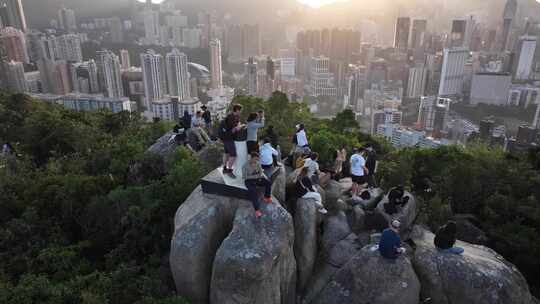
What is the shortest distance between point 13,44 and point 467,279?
3379 inches

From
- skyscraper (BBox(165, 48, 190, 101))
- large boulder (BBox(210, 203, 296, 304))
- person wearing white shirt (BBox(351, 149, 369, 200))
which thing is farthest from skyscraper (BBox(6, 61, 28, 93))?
large boulder (BBox(210, 203, 296, 304))

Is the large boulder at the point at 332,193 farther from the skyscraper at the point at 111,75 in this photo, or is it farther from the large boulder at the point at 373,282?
the skyscraper at the point at 111,75

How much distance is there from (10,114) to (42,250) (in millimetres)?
17185

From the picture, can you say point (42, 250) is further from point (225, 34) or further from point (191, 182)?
point (225, 34)

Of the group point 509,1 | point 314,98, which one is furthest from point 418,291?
point 509,1

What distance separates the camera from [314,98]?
269ft

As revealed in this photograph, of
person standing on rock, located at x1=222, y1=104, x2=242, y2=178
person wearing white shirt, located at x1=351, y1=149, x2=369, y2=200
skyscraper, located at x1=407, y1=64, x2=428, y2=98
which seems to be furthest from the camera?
skyscraper, located at x1=407, y1=64, x2=428, y2=98

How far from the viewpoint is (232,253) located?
24.0 ft

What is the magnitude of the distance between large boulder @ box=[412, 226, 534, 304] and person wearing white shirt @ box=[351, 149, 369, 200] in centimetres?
247

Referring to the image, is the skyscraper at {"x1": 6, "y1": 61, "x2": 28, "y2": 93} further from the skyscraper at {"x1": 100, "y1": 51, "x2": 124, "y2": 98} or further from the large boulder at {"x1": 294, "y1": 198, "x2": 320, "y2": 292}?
the large boulder at {"x1": 294, "y1": 198, "x2": 320, "y2": 292}

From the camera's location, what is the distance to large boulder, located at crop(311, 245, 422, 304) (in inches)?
297

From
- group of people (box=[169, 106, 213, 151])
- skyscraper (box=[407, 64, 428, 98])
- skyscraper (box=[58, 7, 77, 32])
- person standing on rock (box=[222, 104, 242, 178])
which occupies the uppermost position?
skyscraper (box=[58, 7, 77, 32])

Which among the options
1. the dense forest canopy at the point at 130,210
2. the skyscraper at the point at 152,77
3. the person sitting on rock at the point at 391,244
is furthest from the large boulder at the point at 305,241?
the skyscraper at the point at 152,77

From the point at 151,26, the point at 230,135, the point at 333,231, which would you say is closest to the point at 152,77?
the point at 151,26
